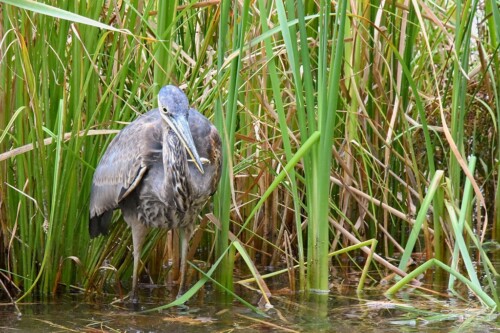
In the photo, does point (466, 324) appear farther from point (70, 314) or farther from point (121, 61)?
point (121, 61)

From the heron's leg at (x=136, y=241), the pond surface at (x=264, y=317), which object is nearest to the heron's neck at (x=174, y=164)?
the heron's leg at (x=136, y=241)

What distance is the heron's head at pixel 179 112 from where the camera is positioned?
3713 mm

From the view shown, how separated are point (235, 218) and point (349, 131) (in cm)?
72

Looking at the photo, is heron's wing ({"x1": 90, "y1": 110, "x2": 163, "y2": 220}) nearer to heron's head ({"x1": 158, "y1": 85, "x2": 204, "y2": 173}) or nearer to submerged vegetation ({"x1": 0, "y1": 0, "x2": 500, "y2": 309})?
submerged vegetation ({"x1": 0, "y1": 0, "x2": 500, "y2": 309})

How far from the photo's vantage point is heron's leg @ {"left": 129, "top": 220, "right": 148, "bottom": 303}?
4074 mm

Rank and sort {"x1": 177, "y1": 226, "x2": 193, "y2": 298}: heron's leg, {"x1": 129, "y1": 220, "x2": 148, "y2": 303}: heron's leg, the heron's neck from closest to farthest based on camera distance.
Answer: the heron's neck < {"x1": 129, "y1": 220, "x2": 148, "y2": 303}: heron's leg < {"x1": 177, "y1": 226, "x2": 193, "y2": 298}: heron's leg

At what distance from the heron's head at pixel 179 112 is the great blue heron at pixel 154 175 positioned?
14 centimetres

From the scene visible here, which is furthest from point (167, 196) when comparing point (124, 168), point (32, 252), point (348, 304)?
point (348, 304)

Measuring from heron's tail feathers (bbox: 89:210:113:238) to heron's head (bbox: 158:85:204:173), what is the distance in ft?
1.89

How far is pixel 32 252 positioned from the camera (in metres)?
3.91

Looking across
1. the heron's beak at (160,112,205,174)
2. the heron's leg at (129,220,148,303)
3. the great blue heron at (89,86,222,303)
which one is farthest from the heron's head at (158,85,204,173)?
the heron's leg at (129,220,148,303)

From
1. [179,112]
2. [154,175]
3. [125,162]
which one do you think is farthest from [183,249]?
[179,112]

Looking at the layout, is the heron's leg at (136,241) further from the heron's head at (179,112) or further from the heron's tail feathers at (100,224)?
the heron's head at (179,112)

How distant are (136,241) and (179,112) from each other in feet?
2.25
